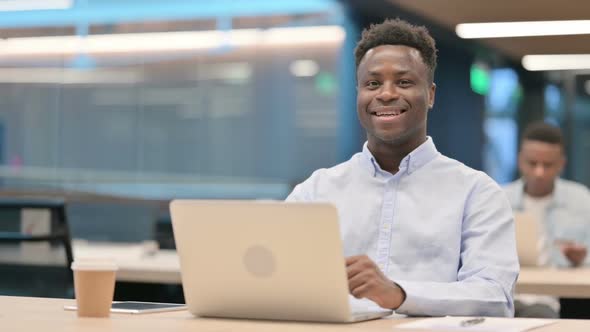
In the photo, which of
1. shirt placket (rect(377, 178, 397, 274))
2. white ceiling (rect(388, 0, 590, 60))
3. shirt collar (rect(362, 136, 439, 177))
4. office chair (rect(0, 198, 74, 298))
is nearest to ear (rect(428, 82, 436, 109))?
shirt collar (rect(362, 136, 439, 177))

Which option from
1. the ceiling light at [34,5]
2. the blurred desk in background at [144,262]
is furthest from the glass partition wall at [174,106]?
the blurred desk in background at [144,262]

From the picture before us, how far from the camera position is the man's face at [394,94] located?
254cm

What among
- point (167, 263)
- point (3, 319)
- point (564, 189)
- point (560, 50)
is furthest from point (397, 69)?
point (560, 50)

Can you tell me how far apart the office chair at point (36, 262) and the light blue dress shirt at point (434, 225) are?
1670 millimetres

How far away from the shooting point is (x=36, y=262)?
4.02m

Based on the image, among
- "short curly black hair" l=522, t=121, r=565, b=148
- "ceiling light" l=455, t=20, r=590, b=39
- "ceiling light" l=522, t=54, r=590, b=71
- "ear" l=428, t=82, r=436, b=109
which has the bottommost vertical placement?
"short curly black hair" l=522, t=121, r=565, b=148

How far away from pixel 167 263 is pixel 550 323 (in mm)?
2479

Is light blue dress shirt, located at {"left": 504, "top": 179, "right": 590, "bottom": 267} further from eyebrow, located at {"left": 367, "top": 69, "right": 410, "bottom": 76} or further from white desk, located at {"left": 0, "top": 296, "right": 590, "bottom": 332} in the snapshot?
white desk, located at {"left": 0, "top": 296, "right": 590, "bottom": 332}

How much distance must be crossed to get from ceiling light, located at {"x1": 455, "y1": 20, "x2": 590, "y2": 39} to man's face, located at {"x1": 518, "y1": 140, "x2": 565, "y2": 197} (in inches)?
197

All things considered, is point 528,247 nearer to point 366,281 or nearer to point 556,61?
point 366,281

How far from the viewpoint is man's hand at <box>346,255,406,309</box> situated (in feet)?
6.97

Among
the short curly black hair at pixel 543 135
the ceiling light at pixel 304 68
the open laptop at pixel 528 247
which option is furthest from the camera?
the ceiling light at pixel 304 68

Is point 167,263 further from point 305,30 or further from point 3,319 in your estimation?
point 305,30

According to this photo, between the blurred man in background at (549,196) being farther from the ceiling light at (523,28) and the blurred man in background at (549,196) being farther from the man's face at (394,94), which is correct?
the ceiling light at (523,28)
